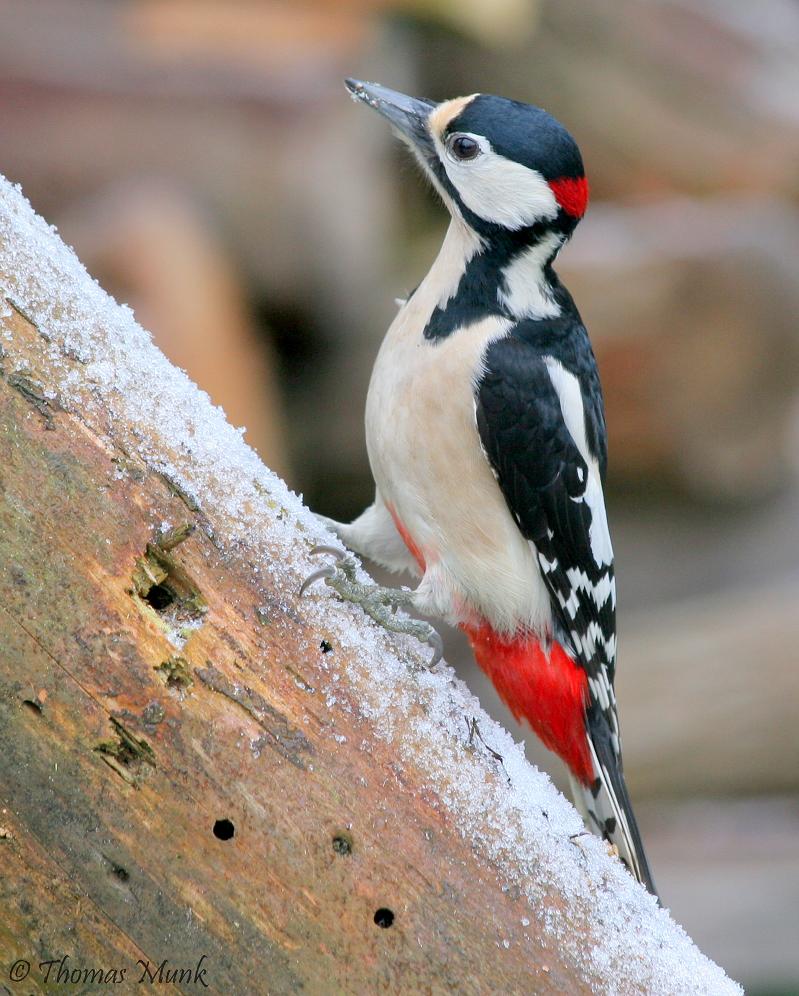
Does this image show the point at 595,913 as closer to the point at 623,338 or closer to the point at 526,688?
the point at 526,688

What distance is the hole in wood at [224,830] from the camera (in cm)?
178

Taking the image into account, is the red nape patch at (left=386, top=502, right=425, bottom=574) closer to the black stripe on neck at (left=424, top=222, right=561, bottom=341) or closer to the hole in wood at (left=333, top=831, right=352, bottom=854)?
the black stripe on neck at (left=424, top=222, right=561, bottom=341)

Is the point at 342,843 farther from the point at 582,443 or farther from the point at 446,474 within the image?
the point at 582,443

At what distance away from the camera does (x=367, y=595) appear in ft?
7.09

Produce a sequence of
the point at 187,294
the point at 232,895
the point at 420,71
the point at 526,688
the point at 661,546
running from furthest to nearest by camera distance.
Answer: the point at 661,546 → the point at 420,71 → the point at 187,294 → the point at 526,688 → the point at 232,895

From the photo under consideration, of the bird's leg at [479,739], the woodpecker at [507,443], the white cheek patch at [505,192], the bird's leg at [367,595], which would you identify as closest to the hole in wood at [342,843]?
the bird's leg at [479,739]

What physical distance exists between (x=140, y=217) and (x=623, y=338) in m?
2.05

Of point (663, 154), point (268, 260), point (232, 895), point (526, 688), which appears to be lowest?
point (232, 895)

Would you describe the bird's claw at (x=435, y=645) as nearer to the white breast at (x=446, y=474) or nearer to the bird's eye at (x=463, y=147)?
the white breast at (x=446, y=474)

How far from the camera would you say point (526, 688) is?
2.79 metres

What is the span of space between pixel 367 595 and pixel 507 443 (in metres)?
0.57

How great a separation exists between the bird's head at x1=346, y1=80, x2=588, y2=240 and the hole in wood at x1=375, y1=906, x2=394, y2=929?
1480 mm

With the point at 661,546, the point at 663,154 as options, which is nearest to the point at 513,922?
the point at 661,546

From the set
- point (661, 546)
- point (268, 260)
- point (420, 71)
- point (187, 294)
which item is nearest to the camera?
point (187, 294)
